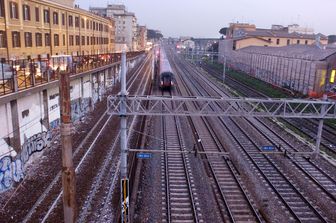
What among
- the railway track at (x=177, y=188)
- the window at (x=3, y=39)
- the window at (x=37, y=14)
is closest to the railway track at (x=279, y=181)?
the railway track at (x=177, y=188)

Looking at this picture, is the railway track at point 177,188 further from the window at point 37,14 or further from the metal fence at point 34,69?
the window at point 37,14

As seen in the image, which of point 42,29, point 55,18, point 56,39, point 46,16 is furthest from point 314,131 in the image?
point 55,18

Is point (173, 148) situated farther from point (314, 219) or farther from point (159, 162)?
point (314, 219)

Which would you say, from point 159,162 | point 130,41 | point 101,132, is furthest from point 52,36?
point 130,41

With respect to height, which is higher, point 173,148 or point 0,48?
point 0,48

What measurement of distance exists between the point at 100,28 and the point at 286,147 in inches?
1971

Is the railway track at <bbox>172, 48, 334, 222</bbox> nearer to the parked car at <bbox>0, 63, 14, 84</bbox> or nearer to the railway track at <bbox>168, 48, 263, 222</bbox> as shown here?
the railway track at <bbox>168, 48, 263, 222</bbox>

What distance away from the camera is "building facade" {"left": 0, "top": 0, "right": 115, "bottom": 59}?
28.1 metres

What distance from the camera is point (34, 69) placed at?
64.1 ft

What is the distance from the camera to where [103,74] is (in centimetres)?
4153

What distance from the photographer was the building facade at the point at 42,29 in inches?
1105

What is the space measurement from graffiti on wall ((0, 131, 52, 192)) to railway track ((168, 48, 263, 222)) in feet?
33.1

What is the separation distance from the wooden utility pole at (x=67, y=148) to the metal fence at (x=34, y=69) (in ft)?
6.29

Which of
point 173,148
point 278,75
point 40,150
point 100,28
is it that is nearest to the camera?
point 40,150
